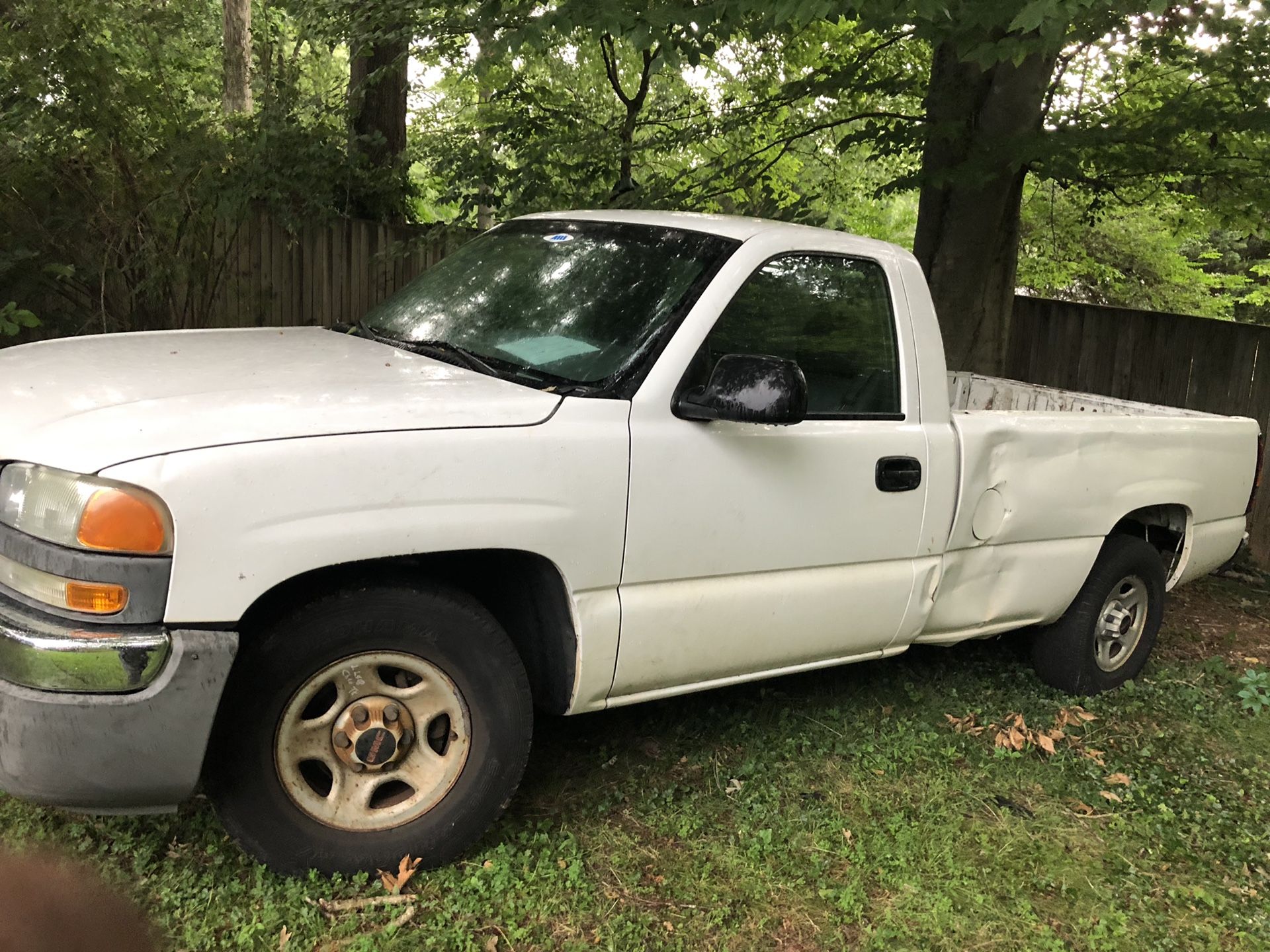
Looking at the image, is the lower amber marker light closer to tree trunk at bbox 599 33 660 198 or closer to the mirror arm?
the mirror arm

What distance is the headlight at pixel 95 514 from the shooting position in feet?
8.19

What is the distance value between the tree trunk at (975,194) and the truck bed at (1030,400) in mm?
1401

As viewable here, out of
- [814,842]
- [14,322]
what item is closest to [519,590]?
[814,842]

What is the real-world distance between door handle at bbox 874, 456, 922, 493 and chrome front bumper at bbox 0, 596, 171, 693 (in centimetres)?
243

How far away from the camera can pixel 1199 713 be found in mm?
5055

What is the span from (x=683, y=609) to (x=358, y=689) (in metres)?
1.05

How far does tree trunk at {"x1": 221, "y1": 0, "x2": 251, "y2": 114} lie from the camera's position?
10094mm

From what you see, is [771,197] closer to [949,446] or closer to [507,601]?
[949,446]

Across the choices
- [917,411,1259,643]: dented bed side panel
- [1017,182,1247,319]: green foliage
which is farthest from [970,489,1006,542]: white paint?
[1017,182,1247,319]: green foliage

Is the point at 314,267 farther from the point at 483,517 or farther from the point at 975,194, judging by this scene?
the point at 483,517

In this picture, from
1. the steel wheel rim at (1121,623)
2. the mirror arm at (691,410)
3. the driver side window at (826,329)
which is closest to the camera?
the mirror arm at (691,410)

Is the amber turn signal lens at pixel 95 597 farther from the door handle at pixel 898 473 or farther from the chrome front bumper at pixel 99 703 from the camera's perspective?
the door handle at pixel 898 473

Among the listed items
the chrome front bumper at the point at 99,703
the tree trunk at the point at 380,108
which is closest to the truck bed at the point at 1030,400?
the chrome front bumper at the point at 99,703

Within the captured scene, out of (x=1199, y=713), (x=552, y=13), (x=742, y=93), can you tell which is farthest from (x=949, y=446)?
(x=742, y=93)
